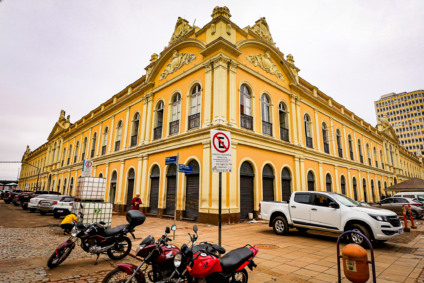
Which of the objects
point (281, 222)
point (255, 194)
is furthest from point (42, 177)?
point (281, 222)

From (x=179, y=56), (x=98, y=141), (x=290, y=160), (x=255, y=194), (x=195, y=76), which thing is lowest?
(x=255, y=194)

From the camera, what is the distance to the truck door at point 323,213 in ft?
24.1

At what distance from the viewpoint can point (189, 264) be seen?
3.16m

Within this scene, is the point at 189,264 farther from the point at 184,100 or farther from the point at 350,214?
the point at 184,100

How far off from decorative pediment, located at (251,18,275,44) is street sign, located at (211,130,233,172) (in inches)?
522

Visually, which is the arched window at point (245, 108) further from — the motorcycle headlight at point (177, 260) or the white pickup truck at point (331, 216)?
the motorcycle headlight at point (177, 260)

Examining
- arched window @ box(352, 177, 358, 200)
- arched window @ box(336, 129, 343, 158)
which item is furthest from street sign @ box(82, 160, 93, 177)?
arched window @ box(352, 177, 358, 200)

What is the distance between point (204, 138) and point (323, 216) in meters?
6.68

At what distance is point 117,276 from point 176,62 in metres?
14.5

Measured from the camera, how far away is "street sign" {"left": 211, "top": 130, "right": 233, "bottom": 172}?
4999 mm

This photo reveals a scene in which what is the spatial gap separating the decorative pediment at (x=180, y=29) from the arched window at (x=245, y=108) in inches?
238

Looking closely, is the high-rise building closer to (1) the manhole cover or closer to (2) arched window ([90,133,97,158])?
(2) arched window ([90,133,97,158])

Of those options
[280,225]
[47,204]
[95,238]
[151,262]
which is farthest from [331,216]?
[47,204]

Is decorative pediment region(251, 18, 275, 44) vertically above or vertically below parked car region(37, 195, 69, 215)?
above
